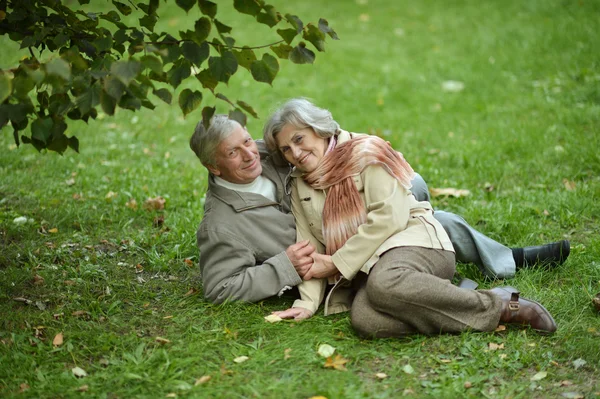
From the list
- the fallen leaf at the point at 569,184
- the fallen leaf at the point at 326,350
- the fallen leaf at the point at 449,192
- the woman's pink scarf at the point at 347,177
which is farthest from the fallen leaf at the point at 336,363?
the fallen leaf at the point at 569,184

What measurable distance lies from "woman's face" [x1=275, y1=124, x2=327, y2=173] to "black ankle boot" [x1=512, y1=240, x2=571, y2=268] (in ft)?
5.05

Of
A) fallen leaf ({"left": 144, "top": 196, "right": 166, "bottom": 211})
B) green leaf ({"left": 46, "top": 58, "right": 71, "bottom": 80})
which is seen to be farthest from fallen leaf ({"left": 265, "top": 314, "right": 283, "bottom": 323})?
fallen leaf ({"left": 144, "top": 196, "right": 166, "bottom": 211})

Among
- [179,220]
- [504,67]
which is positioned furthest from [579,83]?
[179,220]

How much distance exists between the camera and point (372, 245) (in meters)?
3.69

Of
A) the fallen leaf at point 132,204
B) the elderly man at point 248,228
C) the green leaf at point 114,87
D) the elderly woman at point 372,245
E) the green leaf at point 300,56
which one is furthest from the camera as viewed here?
the fallen leaf at point 132,204

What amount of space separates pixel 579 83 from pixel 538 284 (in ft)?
17.3

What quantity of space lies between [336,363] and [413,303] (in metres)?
0.52

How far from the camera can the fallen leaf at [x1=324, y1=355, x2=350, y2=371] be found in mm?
3301

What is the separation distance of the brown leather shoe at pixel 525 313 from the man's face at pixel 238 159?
1577 mm

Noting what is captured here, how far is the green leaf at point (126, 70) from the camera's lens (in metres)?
2.84

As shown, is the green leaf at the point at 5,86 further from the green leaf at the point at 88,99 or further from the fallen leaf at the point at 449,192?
the fallen leaf at the point at 449,192

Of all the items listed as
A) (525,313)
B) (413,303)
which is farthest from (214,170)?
(525,313)

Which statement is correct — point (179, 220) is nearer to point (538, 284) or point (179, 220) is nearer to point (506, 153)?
point (538, 284)

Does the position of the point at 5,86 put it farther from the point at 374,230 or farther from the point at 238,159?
the point at 374,230
